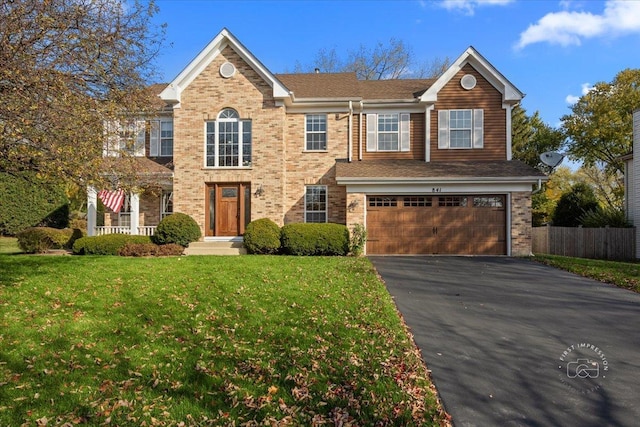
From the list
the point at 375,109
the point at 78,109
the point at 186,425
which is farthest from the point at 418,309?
the point at 375,109

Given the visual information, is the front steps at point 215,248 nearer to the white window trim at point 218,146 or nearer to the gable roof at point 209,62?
the white window trim at point 218,146

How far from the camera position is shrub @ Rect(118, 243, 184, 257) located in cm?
1467

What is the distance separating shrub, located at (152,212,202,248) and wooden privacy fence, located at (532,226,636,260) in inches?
664

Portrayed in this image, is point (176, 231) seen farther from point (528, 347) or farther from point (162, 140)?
point (528, 347)

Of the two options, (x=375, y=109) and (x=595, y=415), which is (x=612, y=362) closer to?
(x=595, y=415)

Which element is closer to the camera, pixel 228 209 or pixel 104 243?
pixel 104 243

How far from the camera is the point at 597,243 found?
1942cm

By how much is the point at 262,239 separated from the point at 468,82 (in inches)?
435

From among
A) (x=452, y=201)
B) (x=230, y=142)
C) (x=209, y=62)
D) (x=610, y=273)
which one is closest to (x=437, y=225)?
(x=452, y=201)

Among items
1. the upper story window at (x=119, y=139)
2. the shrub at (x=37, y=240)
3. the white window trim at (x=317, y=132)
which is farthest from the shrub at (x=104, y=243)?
the white window trim at (x=317, y=132)

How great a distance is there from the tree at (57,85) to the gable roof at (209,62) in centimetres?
847

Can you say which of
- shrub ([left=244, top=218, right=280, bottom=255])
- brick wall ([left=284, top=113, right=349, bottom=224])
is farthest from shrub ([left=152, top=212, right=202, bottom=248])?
brick wall ([left=284, top=113, right=349, bottom=224])

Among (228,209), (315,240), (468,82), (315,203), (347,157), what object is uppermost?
(468,82)

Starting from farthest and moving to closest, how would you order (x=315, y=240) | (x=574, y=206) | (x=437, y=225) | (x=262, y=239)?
(x=574, y=206) < (x=437, y=225) < (x=262, y=239) < (x=315, y=240)
